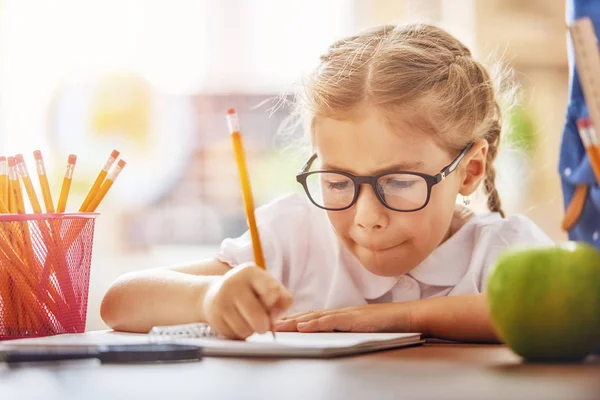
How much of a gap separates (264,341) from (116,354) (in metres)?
0.18

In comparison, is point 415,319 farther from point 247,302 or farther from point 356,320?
point 247,302

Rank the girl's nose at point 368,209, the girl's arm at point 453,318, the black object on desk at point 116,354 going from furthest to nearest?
the girl's nose at point 368,209, the girl's arm at point 453,318, the black object on desk at point 116,354

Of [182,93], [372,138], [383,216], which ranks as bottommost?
[383,216]

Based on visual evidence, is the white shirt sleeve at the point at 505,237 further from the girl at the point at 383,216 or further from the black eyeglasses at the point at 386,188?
the black eyeglasses at the point at 386,188

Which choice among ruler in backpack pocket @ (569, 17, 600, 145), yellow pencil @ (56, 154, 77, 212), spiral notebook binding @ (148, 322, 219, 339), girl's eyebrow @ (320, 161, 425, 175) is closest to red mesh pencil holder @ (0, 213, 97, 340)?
yellow pencil @ (56, 154, 77, 212)

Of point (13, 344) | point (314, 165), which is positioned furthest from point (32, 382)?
point (314, 165)

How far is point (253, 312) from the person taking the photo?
86 centimetres

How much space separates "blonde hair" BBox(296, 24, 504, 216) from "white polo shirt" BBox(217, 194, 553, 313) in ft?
0.50

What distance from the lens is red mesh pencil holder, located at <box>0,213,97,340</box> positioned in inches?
40.9

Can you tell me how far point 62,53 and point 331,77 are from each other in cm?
220

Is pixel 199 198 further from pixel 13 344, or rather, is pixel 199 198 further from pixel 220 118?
pixel 13 344

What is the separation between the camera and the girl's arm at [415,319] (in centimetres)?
101

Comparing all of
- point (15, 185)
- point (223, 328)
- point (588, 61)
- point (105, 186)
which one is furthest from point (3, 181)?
point (588, 61)

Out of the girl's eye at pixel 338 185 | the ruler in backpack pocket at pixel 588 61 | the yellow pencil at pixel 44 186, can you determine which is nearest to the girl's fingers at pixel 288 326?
the girl's eye at pixel 338 185
